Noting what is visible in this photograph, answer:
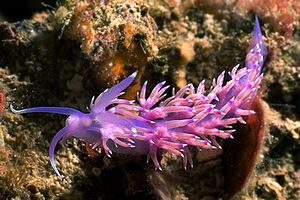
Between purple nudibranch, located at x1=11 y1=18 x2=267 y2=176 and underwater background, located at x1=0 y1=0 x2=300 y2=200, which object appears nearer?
purple nudibranch, located at x1=11 y1=18 x2=267 y2=176

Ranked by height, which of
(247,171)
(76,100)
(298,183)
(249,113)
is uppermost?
(249,113)

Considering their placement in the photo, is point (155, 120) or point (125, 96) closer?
point (155, 120)

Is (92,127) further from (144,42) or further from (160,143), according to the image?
(144,42)

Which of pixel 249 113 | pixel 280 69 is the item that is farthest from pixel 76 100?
pixel 280 69

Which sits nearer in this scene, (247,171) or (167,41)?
(247,171)

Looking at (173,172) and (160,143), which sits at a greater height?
(160,143)

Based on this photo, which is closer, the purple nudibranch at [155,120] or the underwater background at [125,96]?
the purple nudibranch at [155,120]

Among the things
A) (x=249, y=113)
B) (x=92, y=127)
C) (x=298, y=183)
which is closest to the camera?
(x=92, y=127)

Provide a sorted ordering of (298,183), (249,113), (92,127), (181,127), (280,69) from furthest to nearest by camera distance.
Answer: (280,69) < (298,183) < (249,113) < (181,127) < (92,127)
